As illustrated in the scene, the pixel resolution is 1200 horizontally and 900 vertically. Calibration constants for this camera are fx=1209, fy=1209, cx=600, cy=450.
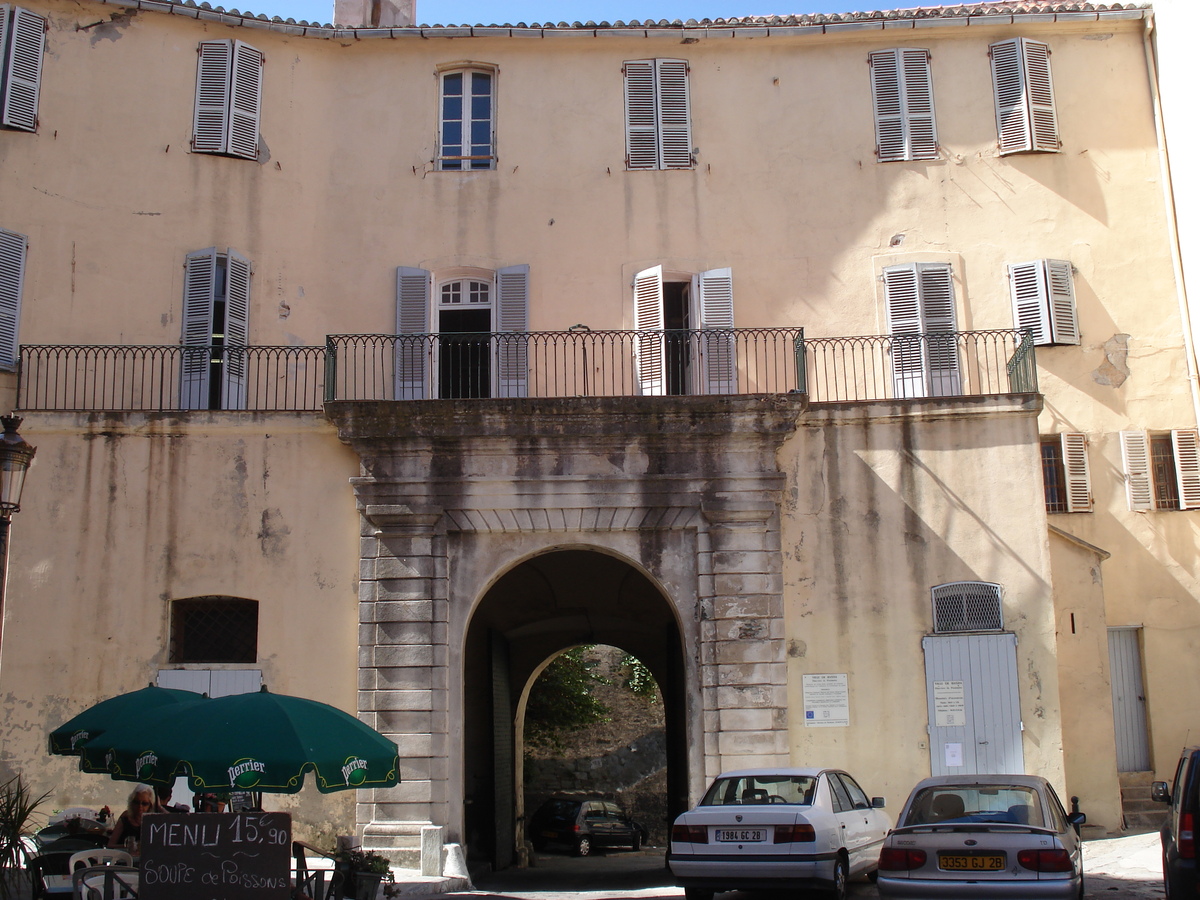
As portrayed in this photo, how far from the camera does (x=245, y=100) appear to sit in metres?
17.0

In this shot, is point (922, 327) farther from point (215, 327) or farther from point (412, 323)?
point (215, 327)

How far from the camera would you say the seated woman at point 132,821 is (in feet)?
36.2

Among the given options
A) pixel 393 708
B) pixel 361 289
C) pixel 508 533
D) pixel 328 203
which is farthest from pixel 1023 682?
pixel 328 203

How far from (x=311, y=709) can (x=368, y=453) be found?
18.7 ft

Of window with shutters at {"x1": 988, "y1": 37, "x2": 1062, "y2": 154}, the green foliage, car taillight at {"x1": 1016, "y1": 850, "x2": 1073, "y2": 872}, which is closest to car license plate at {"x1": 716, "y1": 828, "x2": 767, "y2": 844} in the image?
car taillight at {"x1": 1016, "y1": 850, "x2": 1073, "y2": 872}

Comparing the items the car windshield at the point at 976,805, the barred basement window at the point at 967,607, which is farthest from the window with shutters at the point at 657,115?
the car windshield at the point at 976,805

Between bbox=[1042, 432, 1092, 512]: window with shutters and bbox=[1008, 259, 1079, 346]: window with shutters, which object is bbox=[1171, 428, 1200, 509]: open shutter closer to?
bbox=[1042, 432, 1092, 512]: window with shutters

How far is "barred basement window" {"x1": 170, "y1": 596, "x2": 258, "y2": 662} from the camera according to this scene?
14.9m

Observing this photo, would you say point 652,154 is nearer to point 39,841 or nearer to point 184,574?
point 184,574

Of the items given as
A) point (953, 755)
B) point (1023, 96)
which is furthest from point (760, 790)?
point (1023, 96)

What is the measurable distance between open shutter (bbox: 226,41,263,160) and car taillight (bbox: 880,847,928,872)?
12509mm

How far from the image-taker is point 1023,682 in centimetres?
1443

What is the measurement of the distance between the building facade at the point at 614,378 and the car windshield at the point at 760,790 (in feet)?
7.74

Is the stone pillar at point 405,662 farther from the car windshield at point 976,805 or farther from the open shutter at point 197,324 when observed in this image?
the car windshield at point 976,805
